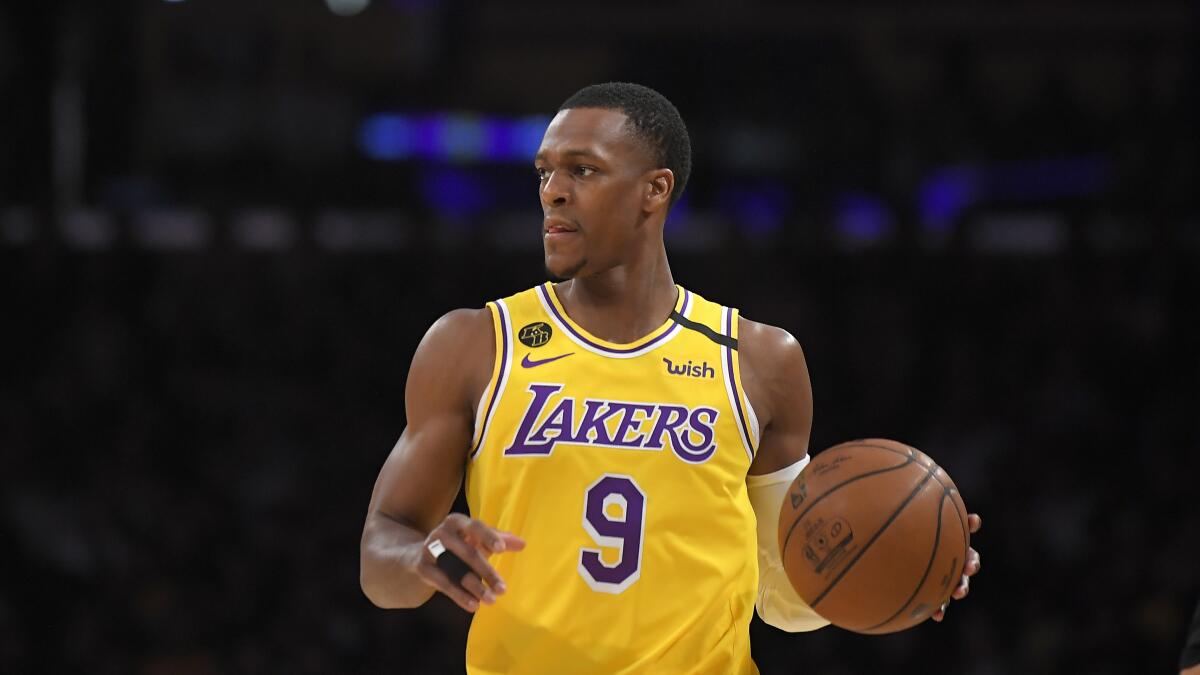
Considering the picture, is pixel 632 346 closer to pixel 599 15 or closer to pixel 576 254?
pixel 576 254

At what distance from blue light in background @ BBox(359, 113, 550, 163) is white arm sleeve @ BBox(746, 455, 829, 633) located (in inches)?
290

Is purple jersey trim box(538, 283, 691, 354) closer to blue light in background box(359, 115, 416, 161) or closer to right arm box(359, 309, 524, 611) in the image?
right arm box(359, 309, 524, 611)

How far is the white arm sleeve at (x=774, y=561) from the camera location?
3.58 meters

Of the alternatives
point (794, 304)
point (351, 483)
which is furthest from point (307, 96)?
point (794, 304)

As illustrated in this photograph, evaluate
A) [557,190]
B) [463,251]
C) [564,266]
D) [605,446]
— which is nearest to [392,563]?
[605,446]

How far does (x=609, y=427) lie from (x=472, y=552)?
2.36 ft

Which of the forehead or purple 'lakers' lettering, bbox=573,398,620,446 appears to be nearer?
purple 'lakers' lettering, bbox=573,398,620,446

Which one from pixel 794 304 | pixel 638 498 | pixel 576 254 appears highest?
pixel 576 254

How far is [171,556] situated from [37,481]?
1195 millimetres

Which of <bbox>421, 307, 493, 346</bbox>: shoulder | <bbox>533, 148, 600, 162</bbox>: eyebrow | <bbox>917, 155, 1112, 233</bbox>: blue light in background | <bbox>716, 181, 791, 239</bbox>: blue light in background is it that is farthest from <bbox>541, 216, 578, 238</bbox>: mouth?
<bbox>917, 155, 1112, 233</bbox>: blue light in background

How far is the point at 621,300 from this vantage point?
3611 millimetres

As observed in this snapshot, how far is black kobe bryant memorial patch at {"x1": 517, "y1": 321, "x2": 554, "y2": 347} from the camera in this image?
3.48m

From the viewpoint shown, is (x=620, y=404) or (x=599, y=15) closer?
(x=620, y=404)

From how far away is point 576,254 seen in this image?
3502 mm
